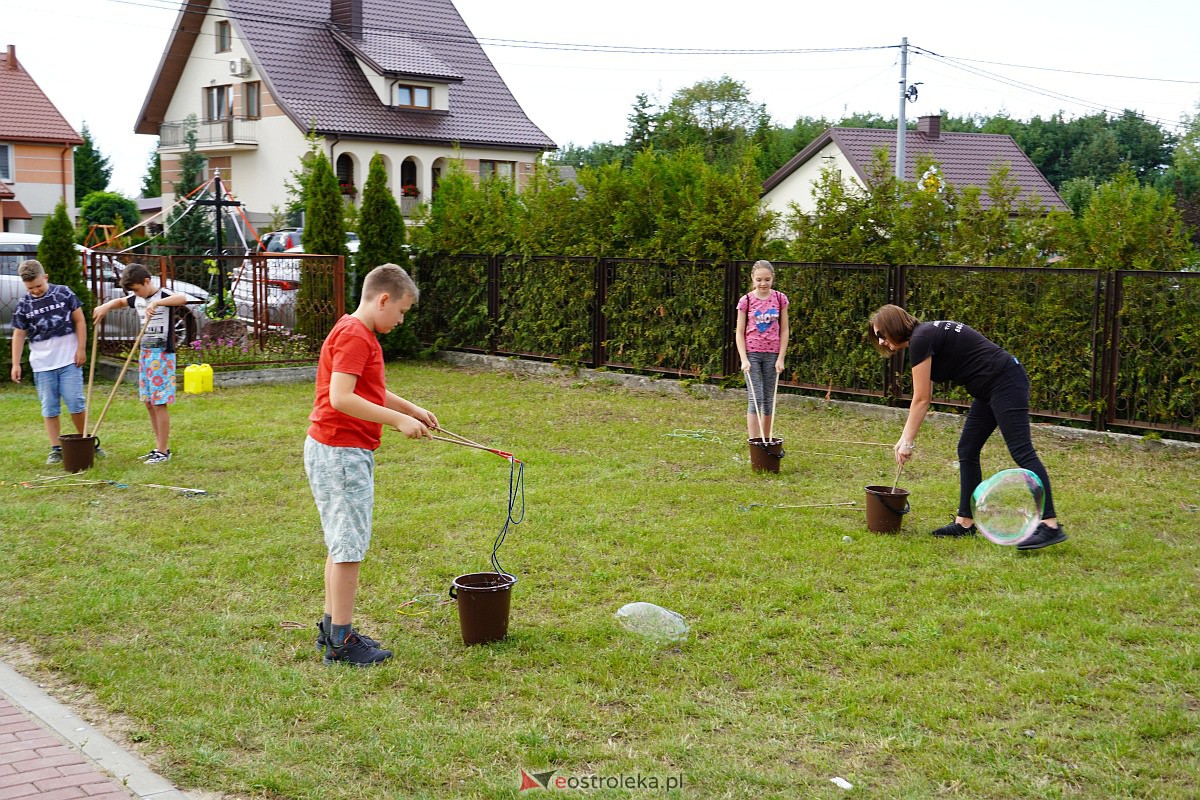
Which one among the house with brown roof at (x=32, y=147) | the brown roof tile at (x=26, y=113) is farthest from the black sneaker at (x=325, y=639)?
the brown roof tile at (x=26, y=113)

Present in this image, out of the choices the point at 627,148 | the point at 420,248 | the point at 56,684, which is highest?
the point at 627,148

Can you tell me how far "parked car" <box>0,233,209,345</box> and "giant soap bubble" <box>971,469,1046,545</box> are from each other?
1131cm

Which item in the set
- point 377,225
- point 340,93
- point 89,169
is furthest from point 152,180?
point 377,225

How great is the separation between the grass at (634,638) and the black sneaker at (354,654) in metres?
0.09

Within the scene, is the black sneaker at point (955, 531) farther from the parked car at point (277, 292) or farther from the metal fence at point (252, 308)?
the parked car at point (277, 292)

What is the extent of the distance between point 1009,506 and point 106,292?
45.4 ft

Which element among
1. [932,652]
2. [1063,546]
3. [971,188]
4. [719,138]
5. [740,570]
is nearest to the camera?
[932,652]

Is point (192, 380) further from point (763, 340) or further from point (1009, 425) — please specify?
point (1009, 425)

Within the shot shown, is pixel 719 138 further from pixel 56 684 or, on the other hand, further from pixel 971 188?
pixel 56 684

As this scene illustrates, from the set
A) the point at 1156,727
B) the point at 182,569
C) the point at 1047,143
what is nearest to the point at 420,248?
the point at 182,569

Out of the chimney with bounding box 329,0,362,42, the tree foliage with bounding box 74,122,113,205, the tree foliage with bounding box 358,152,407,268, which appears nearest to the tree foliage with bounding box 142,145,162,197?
the tree foliage with bounding box 74,122,113,205

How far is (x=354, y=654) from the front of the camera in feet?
17.1

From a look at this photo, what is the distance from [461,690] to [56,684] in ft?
6.08

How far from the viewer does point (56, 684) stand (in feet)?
16.3
